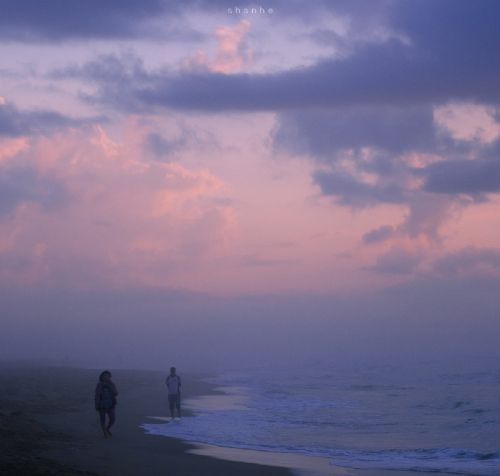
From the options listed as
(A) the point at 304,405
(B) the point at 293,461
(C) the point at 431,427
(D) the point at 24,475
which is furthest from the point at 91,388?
(D) the point at 24,475

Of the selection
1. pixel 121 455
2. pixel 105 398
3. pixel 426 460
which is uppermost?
pixel 105 398

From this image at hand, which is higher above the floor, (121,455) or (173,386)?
(173,386)

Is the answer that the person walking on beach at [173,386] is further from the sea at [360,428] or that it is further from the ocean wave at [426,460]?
the ocean wave at [426,460]

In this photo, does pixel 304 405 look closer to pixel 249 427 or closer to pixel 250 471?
pixel 249 427

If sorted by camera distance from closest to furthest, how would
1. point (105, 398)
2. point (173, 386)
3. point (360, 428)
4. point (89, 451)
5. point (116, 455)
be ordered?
1. point (116, 455)
2. point (89, 451)
3. point (105, 398)
4. point (360, 428)
5. point (173, 386)

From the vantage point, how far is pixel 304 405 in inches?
1102

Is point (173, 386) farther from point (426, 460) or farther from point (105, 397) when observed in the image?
point (426, 460)

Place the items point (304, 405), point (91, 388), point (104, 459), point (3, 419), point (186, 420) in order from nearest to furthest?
point (104, 459) → point (3, 419) → point (186, 420) → point (304, 405) → point (91, 388)

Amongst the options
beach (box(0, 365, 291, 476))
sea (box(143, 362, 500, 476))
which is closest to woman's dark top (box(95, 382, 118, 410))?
beach (box(0, 365, 291, 476))

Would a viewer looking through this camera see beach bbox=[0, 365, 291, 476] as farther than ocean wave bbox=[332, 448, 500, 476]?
No

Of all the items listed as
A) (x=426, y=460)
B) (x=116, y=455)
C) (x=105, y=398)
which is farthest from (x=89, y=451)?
(x=426, y=460)

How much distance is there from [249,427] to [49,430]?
5848 mm

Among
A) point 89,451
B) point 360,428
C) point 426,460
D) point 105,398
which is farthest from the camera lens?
point 360,428

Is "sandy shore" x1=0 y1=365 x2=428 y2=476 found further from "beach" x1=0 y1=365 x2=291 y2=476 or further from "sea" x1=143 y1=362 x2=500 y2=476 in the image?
"sea" x1=143 y1=362 x2=500 y2=476
